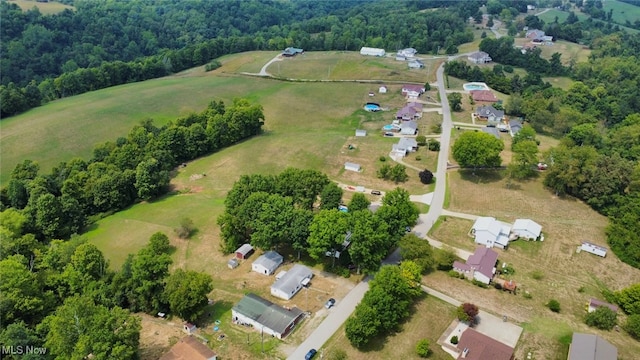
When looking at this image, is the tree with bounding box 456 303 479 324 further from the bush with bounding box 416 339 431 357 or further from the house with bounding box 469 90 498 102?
the house with bounding box 469 90 498 102

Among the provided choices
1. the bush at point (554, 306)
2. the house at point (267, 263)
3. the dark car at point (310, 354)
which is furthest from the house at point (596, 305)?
the house at point (267, 263)

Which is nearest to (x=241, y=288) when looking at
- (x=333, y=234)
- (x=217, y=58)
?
(x=333, y=234)

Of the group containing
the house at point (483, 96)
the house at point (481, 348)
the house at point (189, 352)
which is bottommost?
the house at point (481, 348)

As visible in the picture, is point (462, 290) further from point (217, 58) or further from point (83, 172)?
point (217, 58)

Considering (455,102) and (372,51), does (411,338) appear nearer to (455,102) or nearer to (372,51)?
(455,102)

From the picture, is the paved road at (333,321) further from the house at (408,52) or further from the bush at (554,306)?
the house at (408,52)

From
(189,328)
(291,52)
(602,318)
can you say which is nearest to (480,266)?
(602,318)
